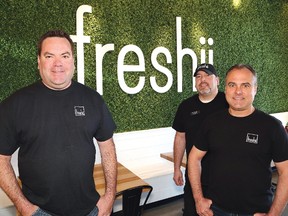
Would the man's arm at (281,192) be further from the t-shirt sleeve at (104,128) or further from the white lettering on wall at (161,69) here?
the white lettering on wall at (161,69)

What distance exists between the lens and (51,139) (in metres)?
1.34

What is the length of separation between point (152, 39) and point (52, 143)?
222 cm

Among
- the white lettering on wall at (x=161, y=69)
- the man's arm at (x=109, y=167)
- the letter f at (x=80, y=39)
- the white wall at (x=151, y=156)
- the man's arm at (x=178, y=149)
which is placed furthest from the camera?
the white lettering on wall at (x=161, y=69)

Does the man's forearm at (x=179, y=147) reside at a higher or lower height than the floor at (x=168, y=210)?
higher

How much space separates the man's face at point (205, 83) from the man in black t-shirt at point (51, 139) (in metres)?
Answer: 1.09

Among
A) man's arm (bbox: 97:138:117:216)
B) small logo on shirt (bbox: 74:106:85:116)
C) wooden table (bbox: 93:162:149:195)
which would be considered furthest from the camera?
wooden table (bbox: 93:162:149:195)

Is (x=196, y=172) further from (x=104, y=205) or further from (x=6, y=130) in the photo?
(x=6, y=130)

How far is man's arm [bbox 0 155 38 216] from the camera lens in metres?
1.35

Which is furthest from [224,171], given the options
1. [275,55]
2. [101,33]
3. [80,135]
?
[275,55]

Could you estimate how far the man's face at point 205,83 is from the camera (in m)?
2.23

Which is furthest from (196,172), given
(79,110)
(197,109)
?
(79,110)

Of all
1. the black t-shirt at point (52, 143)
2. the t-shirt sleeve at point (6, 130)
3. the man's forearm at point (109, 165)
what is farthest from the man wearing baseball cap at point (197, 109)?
the t-shirt sleeve at point (6, 130)

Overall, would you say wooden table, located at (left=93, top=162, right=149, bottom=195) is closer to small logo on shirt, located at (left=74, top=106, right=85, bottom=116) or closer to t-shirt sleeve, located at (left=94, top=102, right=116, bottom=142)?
t-shirt sleeve, located at (left=94, top=102, right=116, bottom=142)

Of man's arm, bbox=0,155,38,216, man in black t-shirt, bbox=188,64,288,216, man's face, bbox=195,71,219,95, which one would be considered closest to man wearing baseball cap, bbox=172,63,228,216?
man's face, bbox=195,71,219,95
